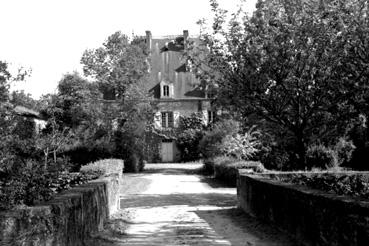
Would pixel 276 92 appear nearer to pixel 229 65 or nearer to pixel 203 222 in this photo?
pixel 229 65

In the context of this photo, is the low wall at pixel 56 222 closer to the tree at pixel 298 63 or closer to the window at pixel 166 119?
the tree at pixel 298 63

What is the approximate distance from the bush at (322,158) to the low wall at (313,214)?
20.3m

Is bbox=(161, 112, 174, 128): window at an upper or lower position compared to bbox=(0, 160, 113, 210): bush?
upper

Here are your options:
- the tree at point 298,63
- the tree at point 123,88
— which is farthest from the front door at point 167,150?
the tree at point 298,63

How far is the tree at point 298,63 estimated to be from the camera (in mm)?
16828

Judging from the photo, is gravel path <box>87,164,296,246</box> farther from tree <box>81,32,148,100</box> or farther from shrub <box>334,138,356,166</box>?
tree <box>81,32,148,100</box>

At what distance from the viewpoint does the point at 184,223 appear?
1280 cm

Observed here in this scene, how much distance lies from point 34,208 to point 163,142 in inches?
1808

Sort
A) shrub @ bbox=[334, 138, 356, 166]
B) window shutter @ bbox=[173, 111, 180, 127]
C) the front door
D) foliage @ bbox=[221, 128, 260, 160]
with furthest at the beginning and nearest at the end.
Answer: window shutter @ bbox=[173, 111, 180, 127], the front door, shrub @ bbox=[334, 138, 356, 166], foliage @ bbox=[221, 128, 260, 160]

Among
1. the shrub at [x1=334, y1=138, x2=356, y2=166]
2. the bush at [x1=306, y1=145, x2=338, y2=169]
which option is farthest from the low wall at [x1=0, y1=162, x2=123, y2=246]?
the shrub at [x1=334, y1=138, x2=356, y2=166]

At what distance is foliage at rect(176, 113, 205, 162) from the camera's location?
1948 inches

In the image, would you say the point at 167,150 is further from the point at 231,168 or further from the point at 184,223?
the point at 184,223

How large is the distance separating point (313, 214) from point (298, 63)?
32.5ft

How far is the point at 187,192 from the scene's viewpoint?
22.5 m
